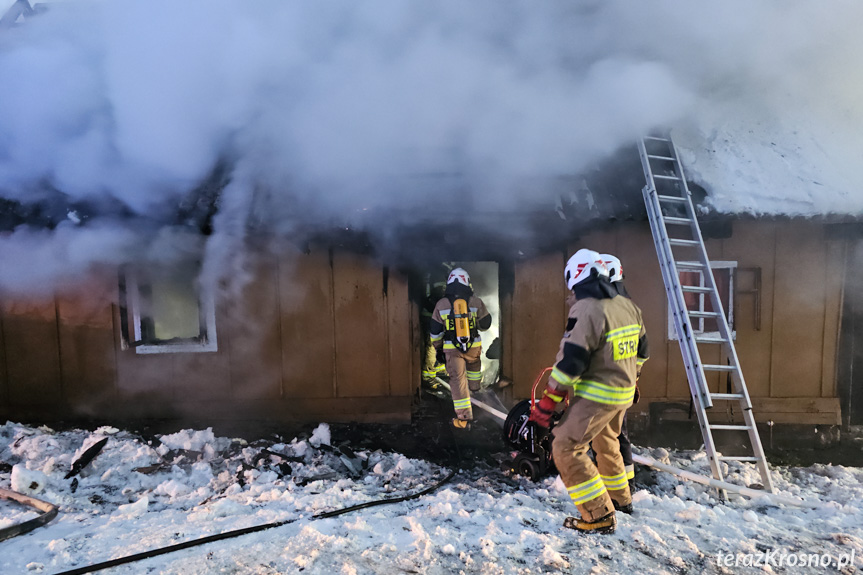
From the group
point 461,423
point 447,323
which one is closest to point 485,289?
point 447,323

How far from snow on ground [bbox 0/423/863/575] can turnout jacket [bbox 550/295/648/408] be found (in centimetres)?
105

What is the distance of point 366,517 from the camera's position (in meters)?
3.48

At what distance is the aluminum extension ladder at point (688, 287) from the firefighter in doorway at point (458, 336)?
2166mm

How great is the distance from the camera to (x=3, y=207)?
5.04 m

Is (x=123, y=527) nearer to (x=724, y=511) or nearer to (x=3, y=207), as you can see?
(x=3, y=207)

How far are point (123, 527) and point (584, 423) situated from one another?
3578 millimetres

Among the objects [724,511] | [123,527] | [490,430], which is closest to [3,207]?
[123,527]

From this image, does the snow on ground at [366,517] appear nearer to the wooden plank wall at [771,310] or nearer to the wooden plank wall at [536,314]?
the wooden plank wall at [771,310]

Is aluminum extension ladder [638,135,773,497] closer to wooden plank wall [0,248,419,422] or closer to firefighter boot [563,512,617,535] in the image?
firefighter boot [563,512,617,535]

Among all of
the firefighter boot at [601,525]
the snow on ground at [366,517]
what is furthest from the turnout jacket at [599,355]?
the snow on ground at [366,517]

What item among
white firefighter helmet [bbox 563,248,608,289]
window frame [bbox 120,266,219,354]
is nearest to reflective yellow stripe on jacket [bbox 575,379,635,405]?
white firefighter helmet [bbox 563,248,608,289]

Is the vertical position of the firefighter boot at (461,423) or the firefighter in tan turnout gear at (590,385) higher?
the firefighter in tan turnout gear at (590,385)

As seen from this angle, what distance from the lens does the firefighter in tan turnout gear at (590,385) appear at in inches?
124

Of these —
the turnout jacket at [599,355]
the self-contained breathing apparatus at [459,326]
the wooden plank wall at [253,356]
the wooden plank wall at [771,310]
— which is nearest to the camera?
the turnout jacket at [599,355]
